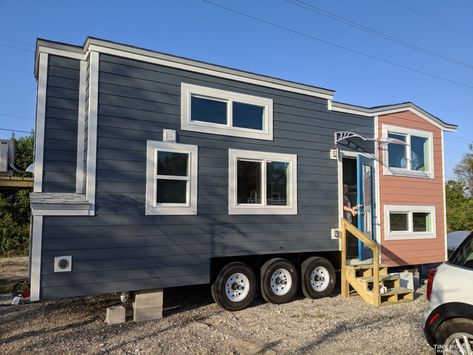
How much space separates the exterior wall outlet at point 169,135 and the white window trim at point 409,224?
5181 mm

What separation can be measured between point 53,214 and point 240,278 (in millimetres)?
3288

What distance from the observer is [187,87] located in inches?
269

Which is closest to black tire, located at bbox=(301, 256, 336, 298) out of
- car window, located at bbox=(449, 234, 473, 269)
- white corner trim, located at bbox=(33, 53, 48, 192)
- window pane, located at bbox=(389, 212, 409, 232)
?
window pane, located at bbox=(389, 212, 409, 232)

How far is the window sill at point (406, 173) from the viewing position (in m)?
9.16

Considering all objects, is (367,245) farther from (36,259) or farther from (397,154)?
(36,259)

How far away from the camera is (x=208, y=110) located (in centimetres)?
Answer: 711

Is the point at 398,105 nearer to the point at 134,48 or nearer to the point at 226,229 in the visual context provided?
the point at 226,229

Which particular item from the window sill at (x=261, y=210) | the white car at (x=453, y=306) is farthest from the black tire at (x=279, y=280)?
the white car at (x=453, y=306)

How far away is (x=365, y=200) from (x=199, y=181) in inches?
158

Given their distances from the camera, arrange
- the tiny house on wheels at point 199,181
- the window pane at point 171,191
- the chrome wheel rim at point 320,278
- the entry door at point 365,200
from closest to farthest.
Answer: the tiny house on wheels at point 199,181, the window pane at point 171,191, the chrome wheel rim at point 320,278, the entry door at point 365,200

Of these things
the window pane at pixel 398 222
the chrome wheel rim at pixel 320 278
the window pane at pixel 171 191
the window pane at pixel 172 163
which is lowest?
the chrome wheel rim at pixel 320 278

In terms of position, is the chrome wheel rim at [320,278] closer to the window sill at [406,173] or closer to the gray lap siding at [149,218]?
the gray lap siding at [149,218]

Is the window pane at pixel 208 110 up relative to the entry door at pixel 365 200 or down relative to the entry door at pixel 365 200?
up

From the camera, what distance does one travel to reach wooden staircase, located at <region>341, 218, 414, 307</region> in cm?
750
